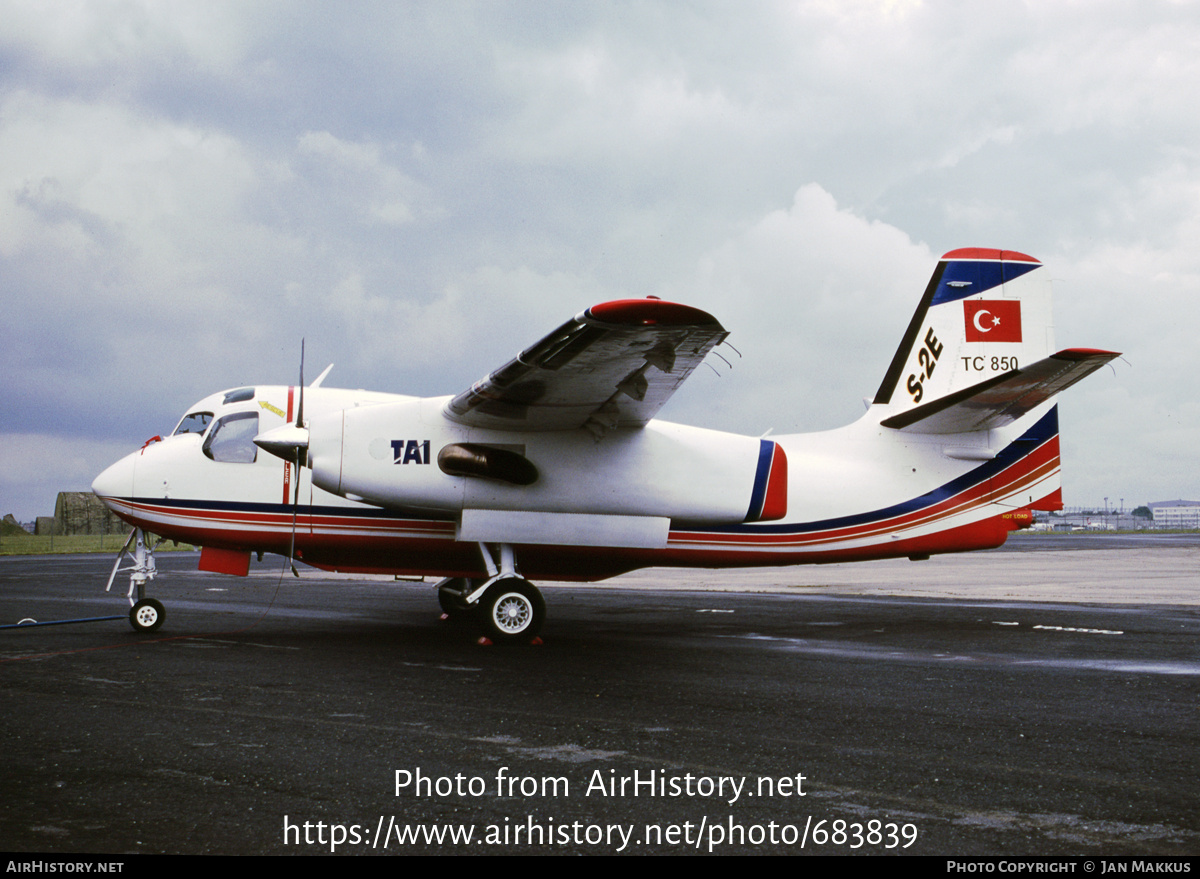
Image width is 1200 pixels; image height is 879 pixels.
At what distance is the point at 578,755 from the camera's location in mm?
5199

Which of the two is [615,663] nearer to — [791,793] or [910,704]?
[910,704]

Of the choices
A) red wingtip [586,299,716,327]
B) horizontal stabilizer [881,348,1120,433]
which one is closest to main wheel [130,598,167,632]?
red wingtip [586,299,716,327]

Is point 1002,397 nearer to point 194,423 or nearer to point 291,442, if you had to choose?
point 291,442

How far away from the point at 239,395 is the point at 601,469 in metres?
5.19

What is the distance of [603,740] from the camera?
18.3 ft

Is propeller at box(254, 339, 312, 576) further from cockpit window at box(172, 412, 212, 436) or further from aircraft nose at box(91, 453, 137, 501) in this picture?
aircraft nose at box(91, 453, 137, 501)

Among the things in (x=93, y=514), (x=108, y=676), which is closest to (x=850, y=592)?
(x=108, y=676)

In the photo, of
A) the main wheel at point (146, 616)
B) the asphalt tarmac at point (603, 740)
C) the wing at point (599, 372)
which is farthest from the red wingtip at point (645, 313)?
the main wheel at point (146, 616)

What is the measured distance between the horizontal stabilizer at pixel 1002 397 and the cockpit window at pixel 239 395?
363 inches

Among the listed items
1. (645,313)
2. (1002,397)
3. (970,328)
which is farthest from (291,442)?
(970,328)

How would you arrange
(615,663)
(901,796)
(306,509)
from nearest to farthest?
(901,796), (615,663), (306,509)

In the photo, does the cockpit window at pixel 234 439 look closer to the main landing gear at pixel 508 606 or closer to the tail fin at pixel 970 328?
the main landing gear at pixel 508 606

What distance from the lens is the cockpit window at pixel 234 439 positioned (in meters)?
11.8
